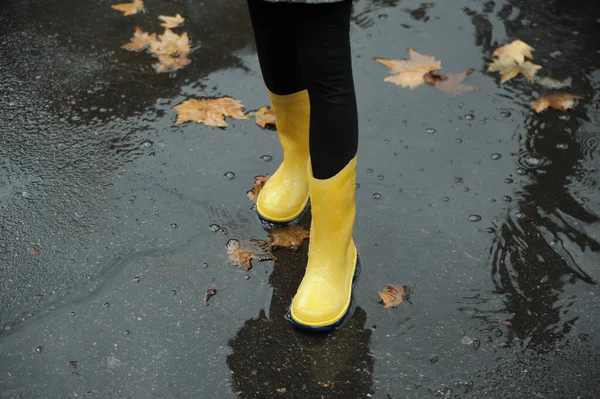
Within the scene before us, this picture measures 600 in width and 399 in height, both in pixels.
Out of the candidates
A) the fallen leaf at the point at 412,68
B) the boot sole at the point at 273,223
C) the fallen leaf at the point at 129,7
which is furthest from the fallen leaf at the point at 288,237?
the fallen leaf at the point at 129,7

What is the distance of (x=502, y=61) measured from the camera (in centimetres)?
334

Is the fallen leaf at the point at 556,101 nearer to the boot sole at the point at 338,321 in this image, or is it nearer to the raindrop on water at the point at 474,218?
the raindrop on water at the point at 474,218

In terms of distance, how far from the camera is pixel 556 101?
3.09 m

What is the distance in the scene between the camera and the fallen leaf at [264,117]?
2982 mm

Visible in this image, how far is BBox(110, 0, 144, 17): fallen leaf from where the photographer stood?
12.2ft

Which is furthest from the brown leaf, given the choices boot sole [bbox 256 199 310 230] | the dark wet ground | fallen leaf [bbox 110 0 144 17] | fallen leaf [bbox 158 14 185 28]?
fallen leaf [bbox 110 0 144 17]

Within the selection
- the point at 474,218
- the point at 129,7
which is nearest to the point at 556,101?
the point at 474,218

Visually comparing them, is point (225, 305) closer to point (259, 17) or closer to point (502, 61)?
point (259, 17)

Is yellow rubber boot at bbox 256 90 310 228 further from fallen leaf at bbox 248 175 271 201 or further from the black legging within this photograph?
the black legging

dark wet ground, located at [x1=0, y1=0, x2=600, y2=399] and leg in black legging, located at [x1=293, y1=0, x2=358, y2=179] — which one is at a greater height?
leg in black legging, located at [x1=293, y1=0, x2=358, y2=179]

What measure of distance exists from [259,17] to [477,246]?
3.78 ft

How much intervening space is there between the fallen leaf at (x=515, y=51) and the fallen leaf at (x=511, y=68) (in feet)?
0.09

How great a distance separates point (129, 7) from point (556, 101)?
7.82 ft

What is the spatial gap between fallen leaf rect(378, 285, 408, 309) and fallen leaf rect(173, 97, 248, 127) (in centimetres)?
118
